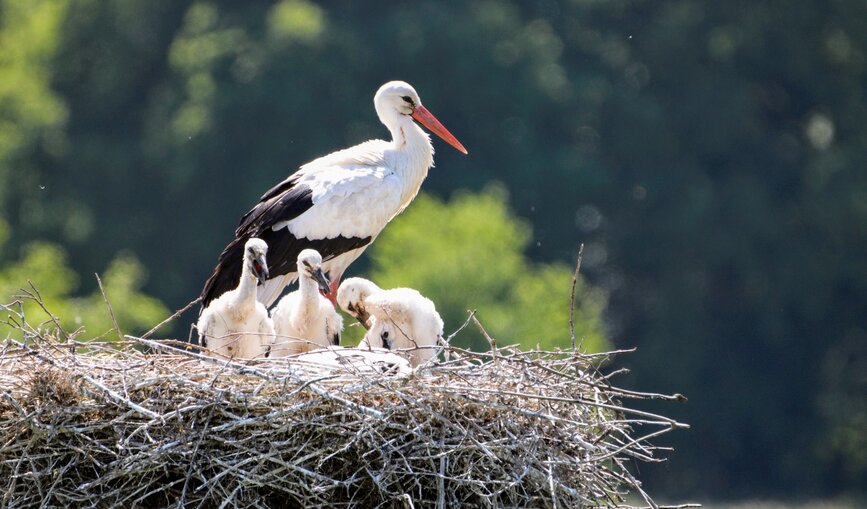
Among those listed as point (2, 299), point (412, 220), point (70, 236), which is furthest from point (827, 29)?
point (2, 299)

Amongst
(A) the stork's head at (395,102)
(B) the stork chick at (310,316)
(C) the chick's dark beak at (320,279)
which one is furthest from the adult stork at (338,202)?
(C) the chick's dark beak at (320,279)

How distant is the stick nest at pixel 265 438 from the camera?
6888 mm

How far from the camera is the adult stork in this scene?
10.0 metres

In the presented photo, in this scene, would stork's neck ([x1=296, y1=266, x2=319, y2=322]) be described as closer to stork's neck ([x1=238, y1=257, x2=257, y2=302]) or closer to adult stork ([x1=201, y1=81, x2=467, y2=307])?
stork's neck ([x1=238, y1=257, x2=257, y2=302])

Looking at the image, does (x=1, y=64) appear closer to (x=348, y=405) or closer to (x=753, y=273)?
(x=753, y=273)

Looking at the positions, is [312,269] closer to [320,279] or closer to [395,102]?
[320,279]

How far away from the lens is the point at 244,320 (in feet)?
27.2

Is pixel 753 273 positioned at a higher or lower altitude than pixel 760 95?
lower

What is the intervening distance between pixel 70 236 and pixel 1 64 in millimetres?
4883

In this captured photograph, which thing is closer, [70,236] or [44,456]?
[44,456]

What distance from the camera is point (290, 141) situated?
90.2 ft

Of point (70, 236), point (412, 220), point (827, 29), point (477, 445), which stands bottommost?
point (70, 236)

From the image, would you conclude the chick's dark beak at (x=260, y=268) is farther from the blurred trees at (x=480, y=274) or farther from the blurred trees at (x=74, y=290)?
the blurred trees at (x=480, y=274)

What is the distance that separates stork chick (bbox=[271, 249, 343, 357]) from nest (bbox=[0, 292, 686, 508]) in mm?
1271
